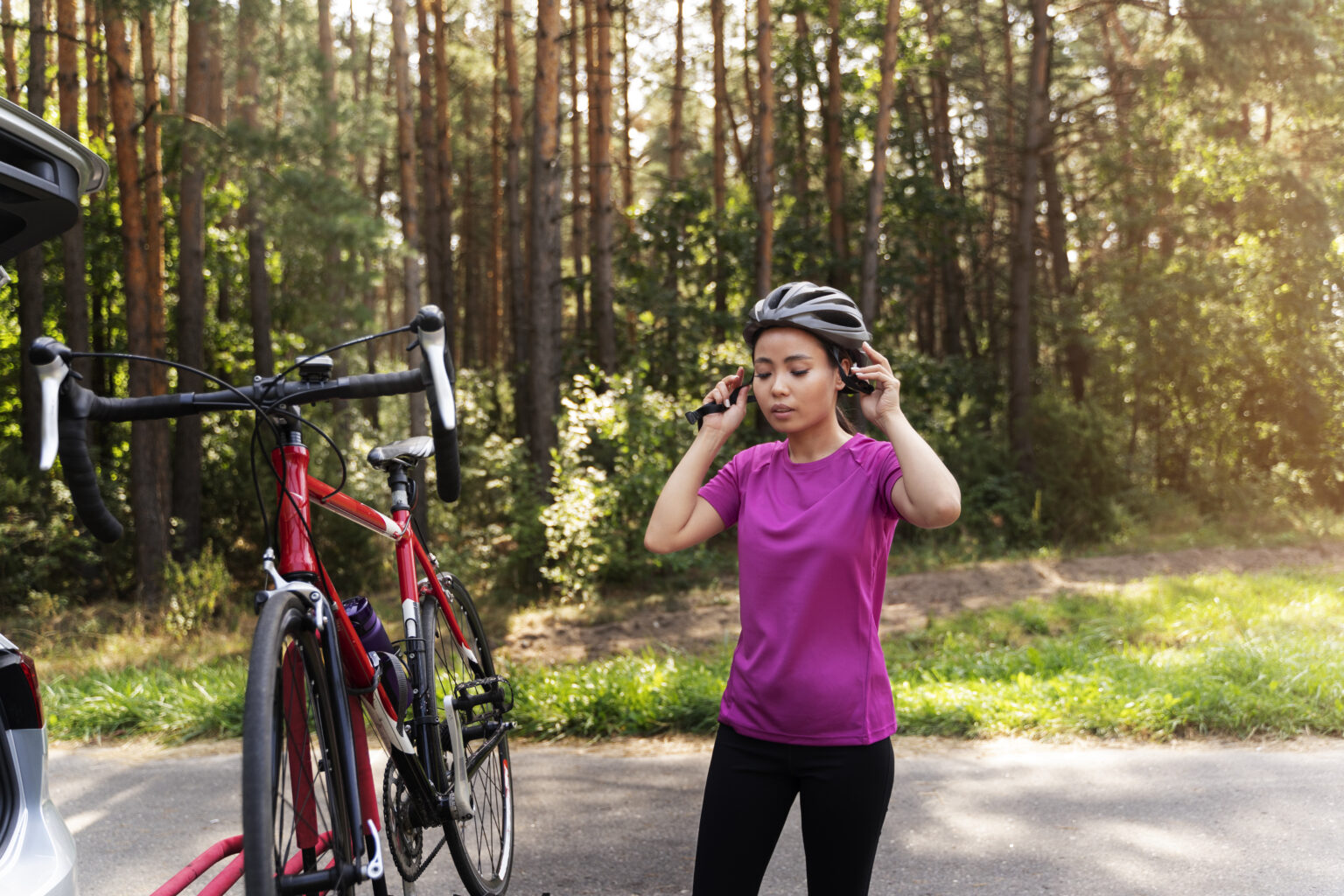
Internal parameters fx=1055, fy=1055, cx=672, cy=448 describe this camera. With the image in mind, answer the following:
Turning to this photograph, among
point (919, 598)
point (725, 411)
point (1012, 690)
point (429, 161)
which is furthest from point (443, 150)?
point (725, 411)

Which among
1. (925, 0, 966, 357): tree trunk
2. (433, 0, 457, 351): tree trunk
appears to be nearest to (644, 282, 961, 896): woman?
(433, 0, 457, 351): tree trunk

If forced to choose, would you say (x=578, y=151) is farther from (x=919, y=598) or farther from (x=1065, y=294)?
(x=919, y=598)

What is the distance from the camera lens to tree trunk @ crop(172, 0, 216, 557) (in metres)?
14.5

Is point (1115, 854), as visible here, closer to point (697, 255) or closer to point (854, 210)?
point (697, 255)

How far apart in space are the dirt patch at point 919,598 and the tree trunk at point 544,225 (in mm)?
2826

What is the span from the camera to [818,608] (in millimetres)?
2447

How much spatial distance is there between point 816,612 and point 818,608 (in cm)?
1

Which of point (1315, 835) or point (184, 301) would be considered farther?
point (184, 301)

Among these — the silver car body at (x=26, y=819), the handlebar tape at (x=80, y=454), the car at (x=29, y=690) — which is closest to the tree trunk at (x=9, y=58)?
the car at (x=29, y=690)

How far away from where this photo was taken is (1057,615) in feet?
33.6

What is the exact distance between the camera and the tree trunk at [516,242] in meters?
19.3

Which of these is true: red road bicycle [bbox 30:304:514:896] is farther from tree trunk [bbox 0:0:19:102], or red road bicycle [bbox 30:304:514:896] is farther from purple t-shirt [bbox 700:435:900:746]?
tree trunk [bbox 0:0:19:102]

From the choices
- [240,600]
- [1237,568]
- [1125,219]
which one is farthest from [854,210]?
[240,600]

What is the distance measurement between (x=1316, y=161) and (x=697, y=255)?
36.5 feet
